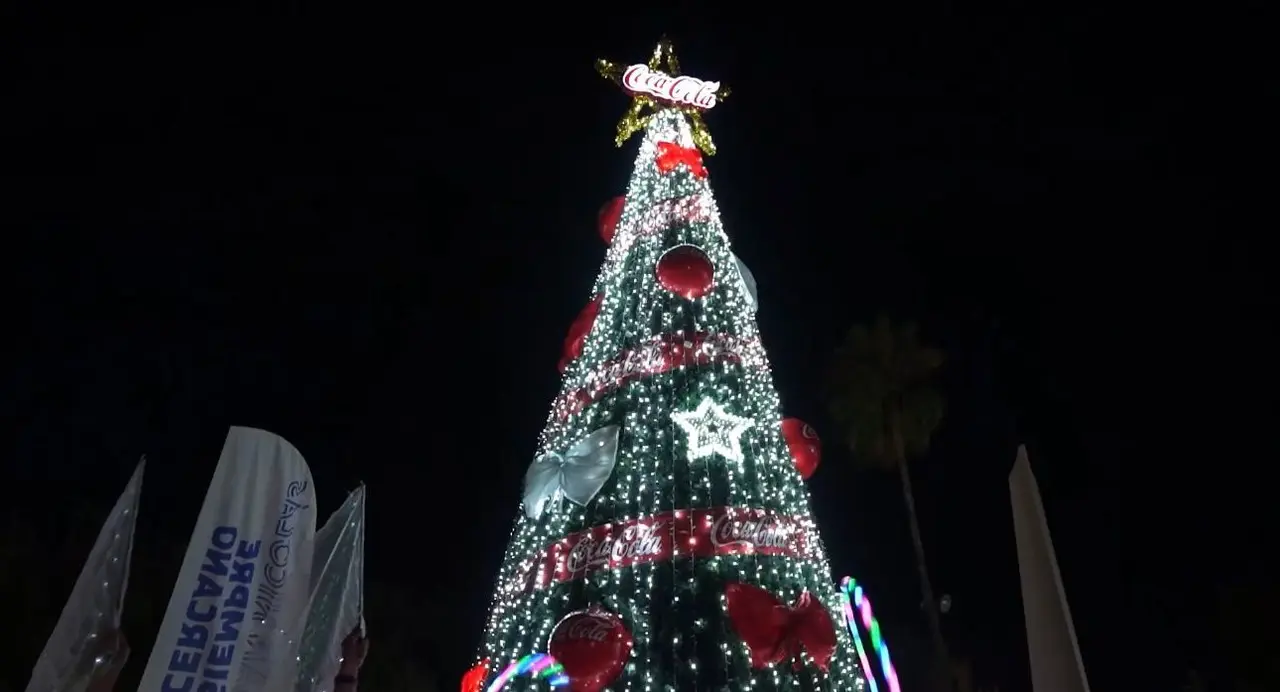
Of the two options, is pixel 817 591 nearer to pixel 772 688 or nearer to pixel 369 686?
pixel 772 688

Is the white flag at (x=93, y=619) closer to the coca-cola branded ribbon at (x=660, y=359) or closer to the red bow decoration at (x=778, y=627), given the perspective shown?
the red bow decoration at (x=778, y=627)

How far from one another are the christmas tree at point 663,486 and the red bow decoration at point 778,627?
1 cm

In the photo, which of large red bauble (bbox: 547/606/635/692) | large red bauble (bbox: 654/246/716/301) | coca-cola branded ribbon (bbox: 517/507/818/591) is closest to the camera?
large red bauble (bbox: 547/606/635/692)

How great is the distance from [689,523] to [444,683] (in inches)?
521

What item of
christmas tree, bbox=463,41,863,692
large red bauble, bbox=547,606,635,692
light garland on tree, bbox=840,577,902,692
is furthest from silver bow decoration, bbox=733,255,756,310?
large red bauble, bbox=547,606,635,692

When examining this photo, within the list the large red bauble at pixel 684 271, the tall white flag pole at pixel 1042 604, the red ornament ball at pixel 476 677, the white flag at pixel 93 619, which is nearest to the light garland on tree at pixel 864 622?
the large red bauble at pixel 684 271

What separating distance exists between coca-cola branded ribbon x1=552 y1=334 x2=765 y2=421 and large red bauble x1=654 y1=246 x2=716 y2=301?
2.02 feet

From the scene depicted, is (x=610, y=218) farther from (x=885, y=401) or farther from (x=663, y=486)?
(x=885, y=401)

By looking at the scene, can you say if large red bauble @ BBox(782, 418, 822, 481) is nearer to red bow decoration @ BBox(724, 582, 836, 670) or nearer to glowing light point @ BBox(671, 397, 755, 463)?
glowing light point @ BBox(671, 397, 755, 463)

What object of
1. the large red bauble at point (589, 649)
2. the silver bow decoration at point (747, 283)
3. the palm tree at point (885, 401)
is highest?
the palm tree at point (885, 401)

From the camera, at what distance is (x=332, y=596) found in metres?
4.63

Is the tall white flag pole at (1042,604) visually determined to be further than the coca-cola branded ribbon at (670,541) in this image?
No

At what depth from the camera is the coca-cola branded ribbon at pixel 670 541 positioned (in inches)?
361

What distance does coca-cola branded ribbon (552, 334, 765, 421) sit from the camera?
9875mm
